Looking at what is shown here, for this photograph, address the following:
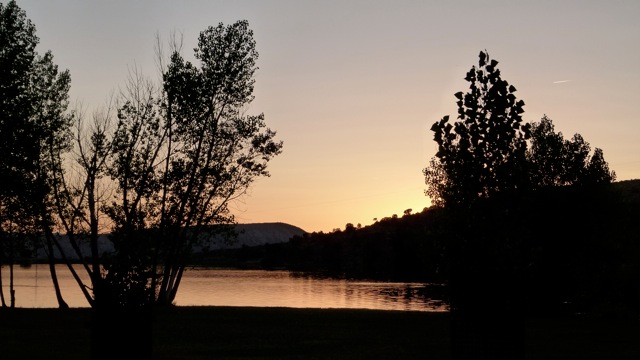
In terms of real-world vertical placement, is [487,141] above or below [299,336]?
above

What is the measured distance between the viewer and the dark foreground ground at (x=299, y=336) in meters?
26.9

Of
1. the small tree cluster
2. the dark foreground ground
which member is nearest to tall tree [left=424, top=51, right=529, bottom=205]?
the small tree cluster

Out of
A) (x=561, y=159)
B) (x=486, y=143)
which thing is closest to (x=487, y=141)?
(x=486, y=143)

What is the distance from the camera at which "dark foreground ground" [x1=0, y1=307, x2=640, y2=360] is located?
2691 centimetres

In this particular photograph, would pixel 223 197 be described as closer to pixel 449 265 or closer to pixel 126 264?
pixel 126 264

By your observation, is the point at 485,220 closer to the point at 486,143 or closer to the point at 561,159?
the point at 486,143

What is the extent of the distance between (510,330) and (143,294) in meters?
11.4

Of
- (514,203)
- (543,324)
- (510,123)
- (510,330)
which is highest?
(510,123)

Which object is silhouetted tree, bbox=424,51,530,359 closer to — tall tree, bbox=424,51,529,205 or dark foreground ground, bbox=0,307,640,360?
tall tree, bbox=424,51,529,205

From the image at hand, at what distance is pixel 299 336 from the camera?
32750 mm

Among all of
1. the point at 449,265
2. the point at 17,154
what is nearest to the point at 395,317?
the point at 17,154

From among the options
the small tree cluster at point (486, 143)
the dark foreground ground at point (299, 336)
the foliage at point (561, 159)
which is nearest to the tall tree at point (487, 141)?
the small tree cluster at point (486, 143)

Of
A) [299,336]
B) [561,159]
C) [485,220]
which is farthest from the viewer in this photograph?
[561,159]

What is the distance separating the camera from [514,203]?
13562 millimetres
